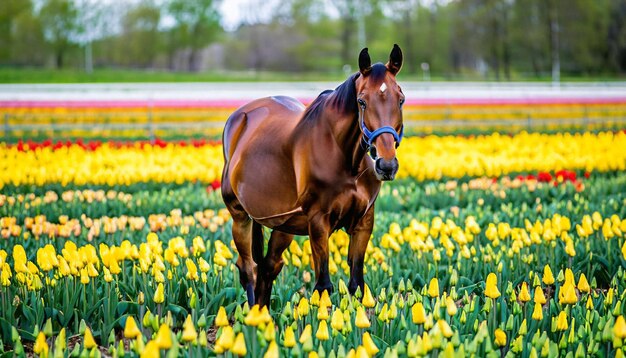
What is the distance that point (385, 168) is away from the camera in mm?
3293

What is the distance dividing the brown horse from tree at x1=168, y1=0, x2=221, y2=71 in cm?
4299

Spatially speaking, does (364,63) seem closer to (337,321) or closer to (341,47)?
(337,321)

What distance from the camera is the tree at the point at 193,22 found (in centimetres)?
4578

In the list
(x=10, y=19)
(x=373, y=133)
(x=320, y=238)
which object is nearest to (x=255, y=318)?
(x=320, y=238)

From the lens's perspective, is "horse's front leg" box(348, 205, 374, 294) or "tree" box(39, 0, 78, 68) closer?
"horse's front leg" box(348, 205, 374, 294)

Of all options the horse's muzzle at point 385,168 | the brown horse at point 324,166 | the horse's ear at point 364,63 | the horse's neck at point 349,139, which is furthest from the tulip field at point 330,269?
the horse's ear at point 364,63

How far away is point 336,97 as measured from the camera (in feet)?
12.3

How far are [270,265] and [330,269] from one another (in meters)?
0.68

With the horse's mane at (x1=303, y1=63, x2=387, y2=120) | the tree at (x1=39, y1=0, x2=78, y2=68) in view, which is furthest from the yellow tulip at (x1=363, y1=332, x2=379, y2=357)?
the tree at (x1=39, y1=0, x2=78, y2=68)

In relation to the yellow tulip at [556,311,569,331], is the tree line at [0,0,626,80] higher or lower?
higher

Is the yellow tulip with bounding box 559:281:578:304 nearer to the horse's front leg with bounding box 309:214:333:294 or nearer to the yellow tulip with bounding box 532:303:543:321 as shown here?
the yellow tulip with bounding box 532:303:543:321

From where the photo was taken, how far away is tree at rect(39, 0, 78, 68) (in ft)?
133

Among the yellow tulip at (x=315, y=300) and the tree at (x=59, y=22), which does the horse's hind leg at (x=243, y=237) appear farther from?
the tree at (x=59, y=22)

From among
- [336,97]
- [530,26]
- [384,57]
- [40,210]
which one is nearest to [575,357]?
[336,97]
